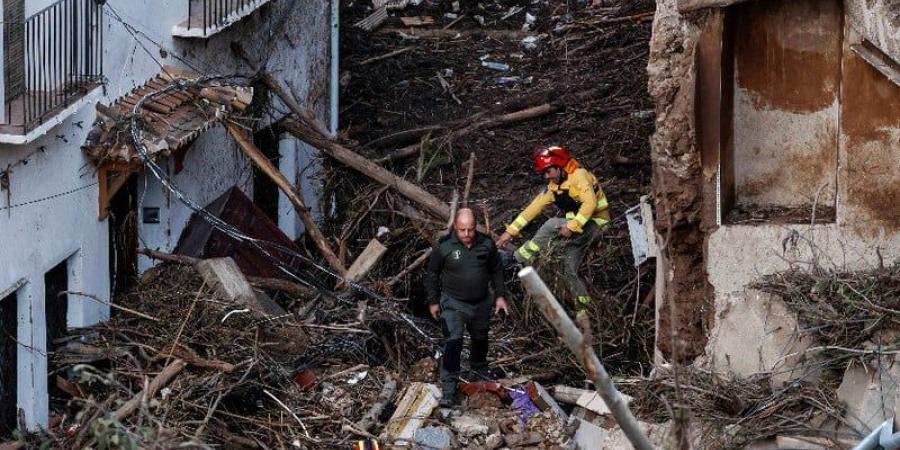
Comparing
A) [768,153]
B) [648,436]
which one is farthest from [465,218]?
[648,436]

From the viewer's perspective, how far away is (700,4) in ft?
39.3

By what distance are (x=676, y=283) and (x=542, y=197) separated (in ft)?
8.32

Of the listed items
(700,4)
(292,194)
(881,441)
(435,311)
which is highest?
(700,4)

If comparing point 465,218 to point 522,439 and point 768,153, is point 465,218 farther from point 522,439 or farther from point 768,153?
point 768,153

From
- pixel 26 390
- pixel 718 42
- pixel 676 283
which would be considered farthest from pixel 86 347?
pixel 718 42

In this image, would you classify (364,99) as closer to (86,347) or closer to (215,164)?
(215,164)

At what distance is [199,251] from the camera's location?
1627 centimetres

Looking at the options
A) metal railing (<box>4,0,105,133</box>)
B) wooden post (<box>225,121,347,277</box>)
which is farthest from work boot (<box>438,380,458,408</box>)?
metal railing (<box>4,0,105,133</box>)

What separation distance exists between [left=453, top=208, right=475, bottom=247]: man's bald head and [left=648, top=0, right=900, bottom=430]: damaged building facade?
1638 mm

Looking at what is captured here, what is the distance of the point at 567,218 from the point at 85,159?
14.2ft

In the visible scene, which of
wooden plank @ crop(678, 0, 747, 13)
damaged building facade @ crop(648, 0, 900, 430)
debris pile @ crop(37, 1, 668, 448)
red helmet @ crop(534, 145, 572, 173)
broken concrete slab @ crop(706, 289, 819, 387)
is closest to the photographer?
wooden plank @ crop(678, 0, 747, 13)

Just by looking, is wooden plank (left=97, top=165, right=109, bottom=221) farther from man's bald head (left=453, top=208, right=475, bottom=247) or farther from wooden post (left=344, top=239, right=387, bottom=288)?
man's bald head (left=453, top=208, right=475, bottom=247)

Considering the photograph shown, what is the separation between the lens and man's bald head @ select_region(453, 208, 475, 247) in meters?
13.6

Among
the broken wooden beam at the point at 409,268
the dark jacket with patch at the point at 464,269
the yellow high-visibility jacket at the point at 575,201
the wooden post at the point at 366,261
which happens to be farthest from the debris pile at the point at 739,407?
the wooden post at the point at 366,261
